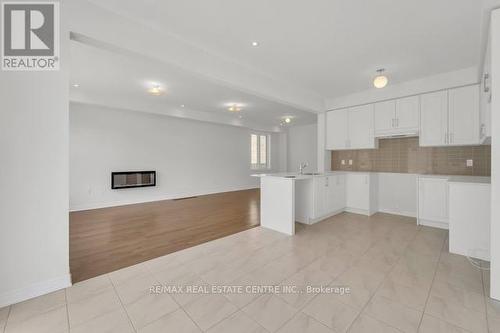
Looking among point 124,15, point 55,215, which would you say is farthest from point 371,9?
point 55,215

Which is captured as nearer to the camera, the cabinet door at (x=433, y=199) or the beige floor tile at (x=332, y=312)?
the beige floor tile at (x=332, y=312)

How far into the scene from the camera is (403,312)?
170cm

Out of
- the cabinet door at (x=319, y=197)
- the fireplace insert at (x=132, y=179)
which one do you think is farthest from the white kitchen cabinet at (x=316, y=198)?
the fireplace insert at (x=132, y=179)

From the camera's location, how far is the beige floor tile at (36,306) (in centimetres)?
167

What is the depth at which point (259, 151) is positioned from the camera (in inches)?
389

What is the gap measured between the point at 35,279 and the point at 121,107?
4.68 m

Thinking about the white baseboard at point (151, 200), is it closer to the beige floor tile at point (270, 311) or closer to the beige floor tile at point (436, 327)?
the beige floor tile at point (270, 311)

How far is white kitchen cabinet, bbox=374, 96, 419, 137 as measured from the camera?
417cm

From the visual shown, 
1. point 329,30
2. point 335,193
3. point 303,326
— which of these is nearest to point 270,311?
point 303,326

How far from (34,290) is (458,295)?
372 cm

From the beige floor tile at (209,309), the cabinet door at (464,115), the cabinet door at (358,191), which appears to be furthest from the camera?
the cabinet door at (358,191)

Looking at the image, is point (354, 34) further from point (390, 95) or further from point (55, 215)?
point (55, 215)

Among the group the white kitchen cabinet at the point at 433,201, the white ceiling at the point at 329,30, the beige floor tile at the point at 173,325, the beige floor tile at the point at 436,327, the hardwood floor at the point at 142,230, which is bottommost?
the beige floor tile at the point at 173,325

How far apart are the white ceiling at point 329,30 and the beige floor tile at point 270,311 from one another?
2792 mm
